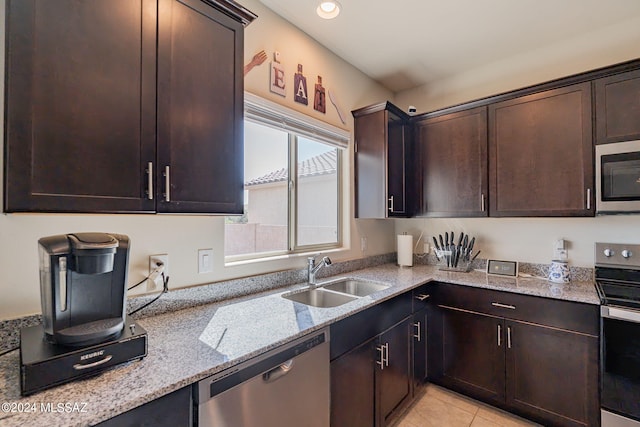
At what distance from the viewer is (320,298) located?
2021 millimetres

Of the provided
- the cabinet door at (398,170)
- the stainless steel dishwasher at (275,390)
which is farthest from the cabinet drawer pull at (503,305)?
the stainless steel dishwasher at (275,390)

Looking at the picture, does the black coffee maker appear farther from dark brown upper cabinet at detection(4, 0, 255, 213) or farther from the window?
the window

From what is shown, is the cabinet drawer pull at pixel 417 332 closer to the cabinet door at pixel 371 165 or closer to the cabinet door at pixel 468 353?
the cabinet door at pixel 468 353

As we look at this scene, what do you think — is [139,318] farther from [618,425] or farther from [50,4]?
[618,425]

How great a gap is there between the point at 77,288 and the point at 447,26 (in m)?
2.60

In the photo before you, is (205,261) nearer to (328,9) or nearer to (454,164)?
(328,9)

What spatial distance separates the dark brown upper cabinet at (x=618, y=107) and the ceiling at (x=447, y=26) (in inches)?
20.4

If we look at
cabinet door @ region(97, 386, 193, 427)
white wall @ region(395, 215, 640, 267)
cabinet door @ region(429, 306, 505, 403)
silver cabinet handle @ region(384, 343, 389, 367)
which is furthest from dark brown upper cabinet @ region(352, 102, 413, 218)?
cabinet door @ region(97, 386, 193, 427)

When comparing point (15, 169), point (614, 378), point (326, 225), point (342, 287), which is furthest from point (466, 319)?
point (15, 169)

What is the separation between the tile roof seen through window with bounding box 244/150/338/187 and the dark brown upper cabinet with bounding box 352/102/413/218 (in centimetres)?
23

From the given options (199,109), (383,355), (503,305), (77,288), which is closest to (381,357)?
(383,355)

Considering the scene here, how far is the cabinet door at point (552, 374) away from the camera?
176 centimetres

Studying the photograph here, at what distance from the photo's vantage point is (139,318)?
1.36 meters

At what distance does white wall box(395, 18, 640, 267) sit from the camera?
2.14 metres
